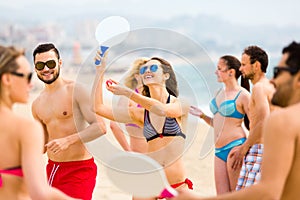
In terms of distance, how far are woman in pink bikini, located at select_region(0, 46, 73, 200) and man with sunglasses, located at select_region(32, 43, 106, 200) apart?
1.81 m

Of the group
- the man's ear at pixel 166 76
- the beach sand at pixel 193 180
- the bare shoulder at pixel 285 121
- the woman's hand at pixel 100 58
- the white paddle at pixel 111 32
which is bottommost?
the beach sand at pixel 193 180

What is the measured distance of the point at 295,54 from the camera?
277 cm

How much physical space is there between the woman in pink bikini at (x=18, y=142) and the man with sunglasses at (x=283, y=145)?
94 centimetres

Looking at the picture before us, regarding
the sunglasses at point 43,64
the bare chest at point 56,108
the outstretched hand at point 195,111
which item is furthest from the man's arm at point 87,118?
the outstretched hand at point 195,111

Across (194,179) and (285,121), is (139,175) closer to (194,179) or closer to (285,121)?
(285,121)

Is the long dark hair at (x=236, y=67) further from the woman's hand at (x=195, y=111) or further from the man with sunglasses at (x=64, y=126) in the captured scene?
the man with sunglasses at (x=64, y=126)

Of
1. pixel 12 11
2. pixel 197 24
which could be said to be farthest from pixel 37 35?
pixel 12 11

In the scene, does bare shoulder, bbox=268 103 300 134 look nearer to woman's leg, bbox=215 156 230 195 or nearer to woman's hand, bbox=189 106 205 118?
woman's hand, bbox=189 106 205 118

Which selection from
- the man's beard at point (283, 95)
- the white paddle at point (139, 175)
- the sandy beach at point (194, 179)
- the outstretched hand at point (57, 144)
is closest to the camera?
the man's beard at point (283, 95)

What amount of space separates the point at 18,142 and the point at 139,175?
2.23 ft

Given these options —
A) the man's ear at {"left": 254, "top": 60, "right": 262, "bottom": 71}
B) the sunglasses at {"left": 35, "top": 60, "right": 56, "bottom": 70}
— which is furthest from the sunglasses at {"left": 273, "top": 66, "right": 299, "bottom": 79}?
the sunglasses at {"left": 35, "top": 60, "right": 56, "bottom": 70}

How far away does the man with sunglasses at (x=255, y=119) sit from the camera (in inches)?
184

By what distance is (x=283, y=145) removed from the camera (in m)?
2.55

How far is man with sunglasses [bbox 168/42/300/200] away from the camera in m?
2.56
